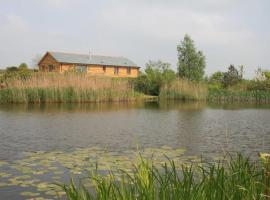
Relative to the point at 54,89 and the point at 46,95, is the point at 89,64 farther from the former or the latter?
the point at 46,95

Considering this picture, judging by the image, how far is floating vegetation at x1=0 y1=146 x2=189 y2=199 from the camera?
→ 5539mm

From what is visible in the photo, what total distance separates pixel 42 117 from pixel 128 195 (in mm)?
12537

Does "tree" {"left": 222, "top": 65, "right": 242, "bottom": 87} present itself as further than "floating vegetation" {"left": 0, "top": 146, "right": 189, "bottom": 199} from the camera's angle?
Yes

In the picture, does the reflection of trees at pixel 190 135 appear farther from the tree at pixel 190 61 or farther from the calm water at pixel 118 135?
the tree at pixel 190 61

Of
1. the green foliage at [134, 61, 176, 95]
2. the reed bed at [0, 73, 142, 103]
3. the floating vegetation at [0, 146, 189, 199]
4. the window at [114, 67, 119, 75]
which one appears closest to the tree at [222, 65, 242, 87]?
the green foliage at [134, 61, 176, 95]

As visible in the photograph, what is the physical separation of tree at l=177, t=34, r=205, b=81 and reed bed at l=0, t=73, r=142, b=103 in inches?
717

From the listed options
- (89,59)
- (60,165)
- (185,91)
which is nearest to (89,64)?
(89,59)

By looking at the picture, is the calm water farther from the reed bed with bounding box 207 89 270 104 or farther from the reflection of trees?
the reed bed with bounding box 207 89 270 104

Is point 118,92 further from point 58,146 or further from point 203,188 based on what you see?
point 203,188

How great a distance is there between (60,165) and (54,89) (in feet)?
55.5

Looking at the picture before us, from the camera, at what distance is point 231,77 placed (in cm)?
4097

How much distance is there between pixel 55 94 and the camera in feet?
75.9

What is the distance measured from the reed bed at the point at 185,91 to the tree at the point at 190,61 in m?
9.71

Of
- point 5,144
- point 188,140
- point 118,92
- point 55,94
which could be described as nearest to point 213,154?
point 188,140
